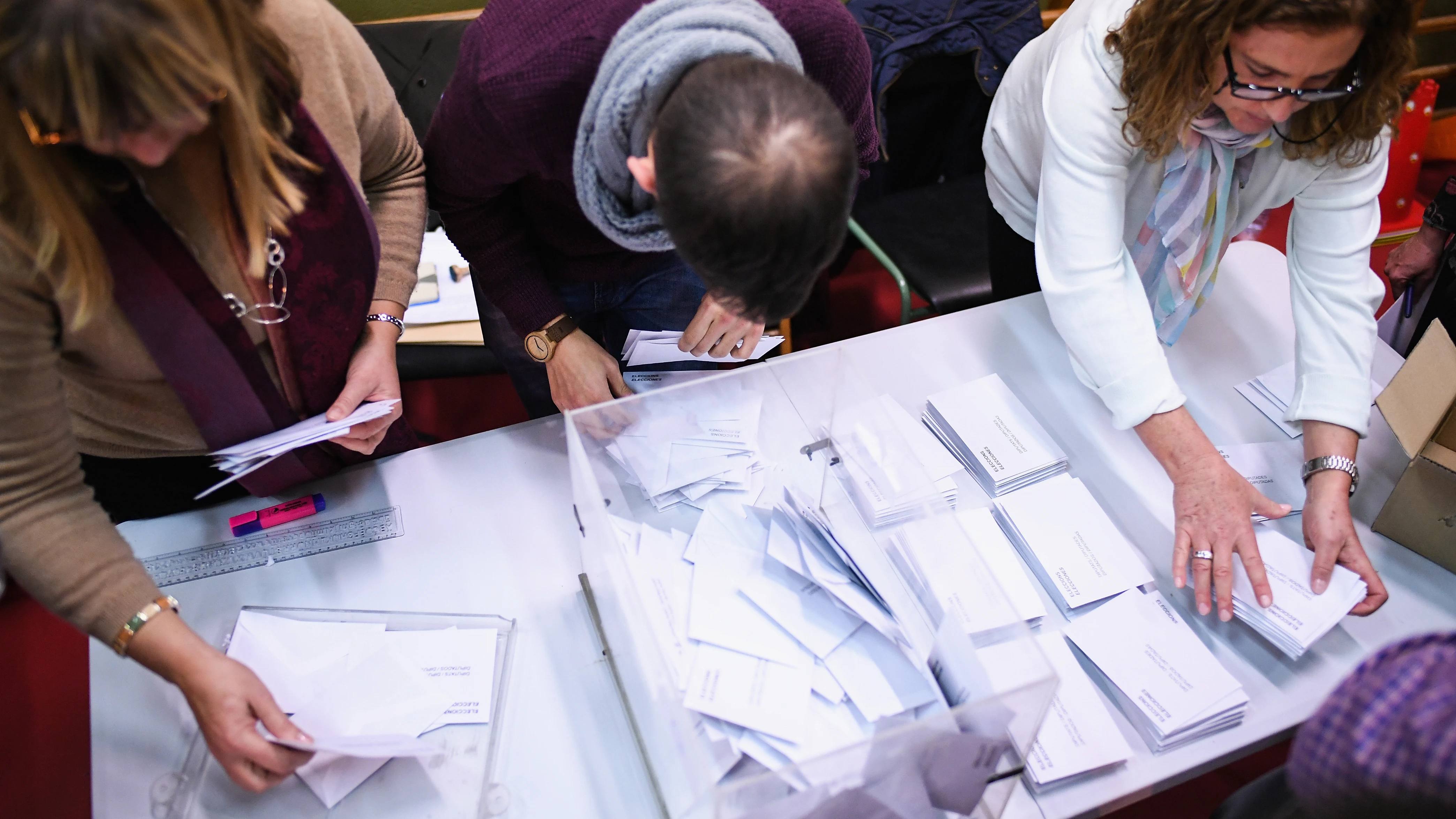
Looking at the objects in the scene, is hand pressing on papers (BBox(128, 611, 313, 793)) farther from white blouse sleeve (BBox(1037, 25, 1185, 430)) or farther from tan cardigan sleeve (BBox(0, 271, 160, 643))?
white blouse sleeve (BBox(1037, 25, 1185, 430))

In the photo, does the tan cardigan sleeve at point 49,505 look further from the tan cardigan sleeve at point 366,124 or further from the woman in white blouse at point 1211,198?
the woman in white blouse at point 1211,198

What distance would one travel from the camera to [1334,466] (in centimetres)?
117

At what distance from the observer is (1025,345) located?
1448 mm

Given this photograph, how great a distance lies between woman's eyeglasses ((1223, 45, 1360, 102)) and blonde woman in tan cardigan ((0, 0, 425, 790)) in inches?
41.2

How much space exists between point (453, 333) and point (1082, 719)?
1473 mm

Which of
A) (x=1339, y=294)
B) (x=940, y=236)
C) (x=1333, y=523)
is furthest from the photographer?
(x=940, y=236)

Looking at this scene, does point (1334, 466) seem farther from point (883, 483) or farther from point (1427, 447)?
point (883, 483)

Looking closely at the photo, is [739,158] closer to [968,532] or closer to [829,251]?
[829,251]

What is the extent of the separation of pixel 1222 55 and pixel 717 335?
0.71 m

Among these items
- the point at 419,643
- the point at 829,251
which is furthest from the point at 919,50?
the point at 419,643

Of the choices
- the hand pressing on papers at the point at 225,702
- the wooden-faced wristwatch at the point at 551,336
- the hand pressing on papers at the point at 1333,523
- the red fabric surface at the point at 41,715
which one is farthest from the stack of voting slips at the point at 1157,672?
the red fabric surface at the point at 41,715

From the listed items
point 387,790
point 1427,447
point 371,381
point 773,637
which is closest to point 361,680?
point 387,790

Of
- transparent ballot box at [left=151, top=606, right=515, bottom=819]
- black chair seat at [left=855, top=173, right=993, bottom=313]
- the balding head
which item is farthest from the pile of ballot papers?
black chair seat at [left=855, top=173, right=993, bottom=313]

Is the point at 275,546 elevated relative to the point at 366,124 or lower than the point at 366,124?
lower
